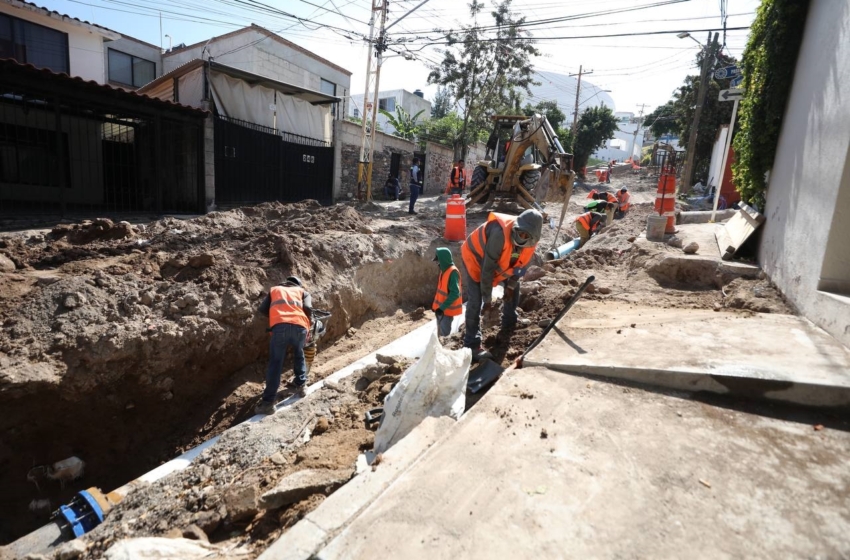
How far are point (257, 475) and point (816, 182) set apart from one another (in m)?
5.29

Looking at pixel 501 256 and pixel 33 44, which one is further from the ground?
pixel 33 44

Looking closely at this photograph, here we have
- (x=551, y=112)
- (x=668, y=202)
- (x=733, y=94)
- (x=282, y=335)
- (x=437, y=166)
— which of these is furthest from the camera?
(x=551, y=112)

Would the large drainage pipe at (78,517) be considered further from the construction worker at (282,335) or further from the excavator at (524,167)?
the excavator at (524,167)

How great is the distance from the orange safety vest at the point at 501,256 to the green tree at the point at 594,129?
29.8 metres

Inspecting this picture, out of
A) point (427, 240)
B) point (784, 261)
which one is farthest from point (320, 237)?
point (784, 261)

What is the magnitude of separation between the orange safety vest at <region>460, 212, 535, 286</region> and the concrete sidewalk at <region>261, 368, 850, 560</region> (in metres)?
1.86

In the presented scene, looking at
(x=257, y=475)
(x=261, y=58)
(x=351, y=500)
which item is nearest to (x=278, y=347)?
(x=257, y=475)

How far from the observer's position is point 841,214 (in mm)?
3480

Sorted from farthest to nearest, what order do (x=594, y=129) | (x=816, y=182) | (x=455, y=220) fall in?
(x=594, y=129) → (x=455, y=220) → (x=816, y=182)

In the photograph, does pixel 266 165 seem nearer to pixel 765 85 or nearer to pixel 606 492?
pixel 765 85

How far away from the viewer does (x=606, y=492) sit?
6.64 ft

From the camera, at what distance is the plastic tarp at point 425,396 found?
118 inches

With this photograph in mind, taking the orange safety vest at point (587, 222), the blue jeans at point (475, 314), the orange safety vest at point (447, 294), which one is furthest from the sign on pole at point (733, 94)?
the blue jeans at point (475, 314)

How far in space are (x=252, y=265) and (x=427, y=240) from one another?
427cm
